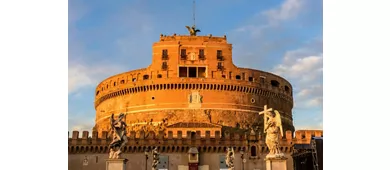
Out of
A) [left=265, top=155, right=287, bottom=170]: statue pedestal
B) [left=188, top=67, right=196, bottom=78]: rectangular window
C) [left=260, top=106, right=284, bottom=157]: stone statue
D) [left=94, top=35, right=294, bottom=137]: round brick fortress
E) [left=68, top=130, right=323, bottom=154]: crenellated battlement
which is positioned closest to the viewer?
[left=265, top=155, right=287, bottom=170]: statue pedestal

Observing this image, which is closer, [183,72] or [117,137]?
[117,137]

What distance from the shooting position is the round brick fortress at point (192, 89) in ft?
116

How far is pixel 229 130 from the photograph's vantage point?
34.1m

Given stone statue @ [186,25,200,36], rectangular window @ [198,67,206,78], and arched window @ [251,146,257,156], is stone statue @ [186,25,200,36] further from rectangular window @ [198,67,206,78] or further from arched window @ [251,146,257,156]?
arched window @ [251,146,257,156]

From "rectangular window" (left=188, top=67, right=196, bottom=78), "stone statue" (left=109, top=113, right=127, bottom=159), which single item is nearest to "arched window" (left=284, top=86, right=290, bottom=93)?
"rectangular window" (left=188, top=67, right=196, bottom=78)

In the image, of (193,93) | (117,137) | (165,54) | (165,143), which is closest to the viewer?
(117,137)

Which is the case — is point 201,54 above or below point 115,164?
above

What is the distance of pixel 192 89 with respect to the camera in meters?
35.4

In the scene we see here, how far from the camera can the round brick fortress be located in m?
35.3

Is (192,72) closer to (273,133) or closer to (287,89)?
(287,89)

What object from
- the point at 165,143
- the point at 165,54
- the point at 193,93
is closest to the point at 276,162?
the point at 165,143
